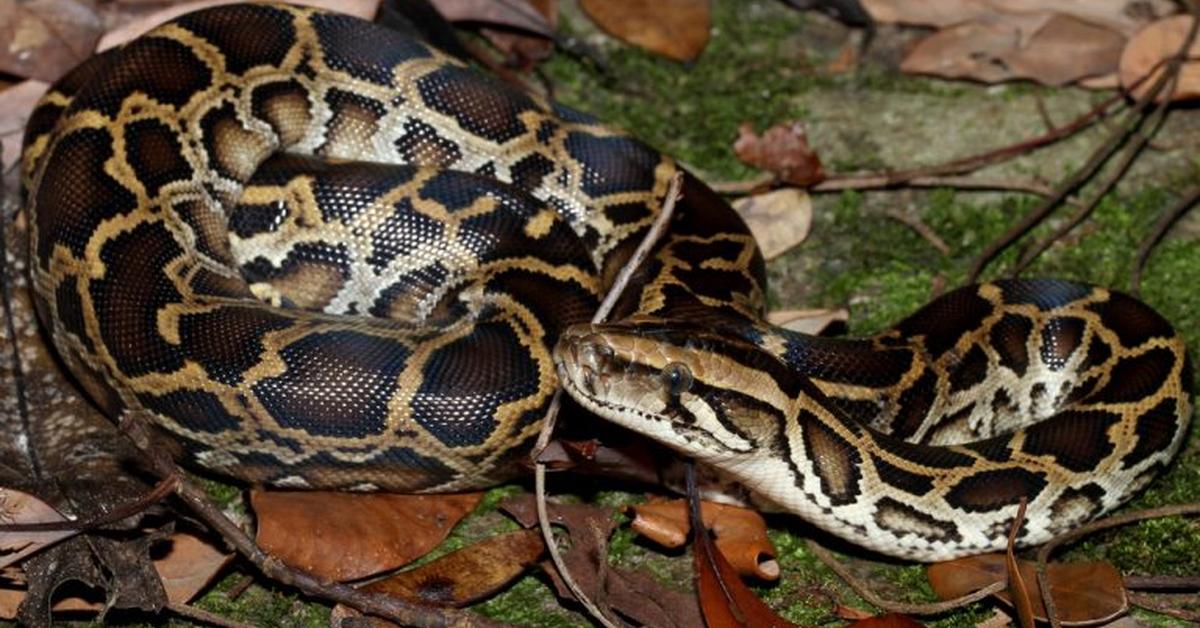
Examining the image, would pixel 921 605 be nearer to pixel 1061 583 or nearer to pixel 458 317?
pixel 1061 583

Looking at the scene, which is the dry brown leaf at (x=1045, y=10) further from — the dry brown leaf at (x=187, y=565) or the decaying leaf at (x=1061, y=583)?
the dry brown leaf at (x=187, y=565)

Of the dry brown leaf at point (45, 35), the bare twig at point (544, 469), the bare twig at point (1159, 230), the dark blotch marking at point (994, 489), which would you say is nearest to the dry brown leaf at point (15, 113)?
the dry brown leaf at point (45, 35)

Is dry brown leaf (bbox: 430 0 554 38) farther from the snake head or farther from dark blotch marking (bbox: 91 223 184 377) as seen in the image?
the snake head

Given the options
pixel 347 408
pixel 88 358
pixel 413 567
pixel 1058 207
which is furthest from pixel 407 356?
pixel 1058 207

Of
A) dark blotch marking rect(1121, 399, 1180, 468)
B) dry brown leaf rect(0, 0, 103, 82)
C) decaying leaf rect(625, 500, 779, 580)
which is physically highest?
dry brown leaf rect(0, 0, 103, 82)

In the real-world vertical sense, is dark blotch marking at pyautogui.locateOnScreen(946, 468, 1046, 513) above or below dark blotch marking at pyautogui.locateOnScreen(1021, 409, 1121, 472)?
below

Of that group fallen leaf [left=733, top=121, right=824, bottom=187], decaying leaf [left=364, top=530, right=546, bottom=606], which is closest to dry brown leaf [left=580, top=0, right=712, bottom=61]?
fallen leaf [left=733, top=121, right=824, bottom=187]
